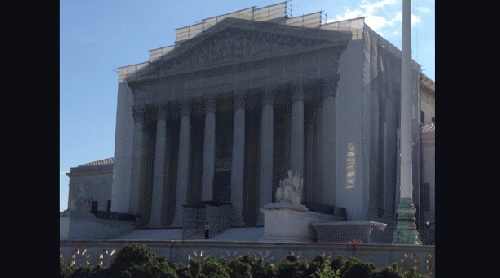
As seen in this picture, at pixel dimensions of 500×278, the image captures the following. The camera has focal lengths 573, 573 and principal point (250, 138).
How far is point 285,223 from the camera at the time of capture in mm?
35625

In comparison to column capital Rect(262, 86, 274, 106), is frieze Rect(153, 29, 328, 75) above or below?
above

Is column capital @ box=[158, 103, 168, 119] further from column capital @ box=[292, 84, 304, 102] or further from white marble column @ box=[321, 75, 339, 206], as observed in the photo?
white marble column @ box=[321, 75, 339, 206]

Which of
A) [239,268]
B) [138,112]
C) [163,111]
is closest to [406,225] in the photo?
[239,268]

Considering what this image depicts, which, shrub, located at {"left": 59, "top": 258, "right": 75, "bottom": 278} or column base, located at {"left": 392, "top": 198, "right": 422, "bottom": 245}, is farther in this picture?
column base, located at {"left": 392, "top": 198, "right": 422, "bottom": 245}

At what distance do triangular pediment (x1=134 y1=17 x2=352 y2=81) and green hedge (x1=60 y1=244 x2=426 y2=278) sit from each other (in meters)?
34.5

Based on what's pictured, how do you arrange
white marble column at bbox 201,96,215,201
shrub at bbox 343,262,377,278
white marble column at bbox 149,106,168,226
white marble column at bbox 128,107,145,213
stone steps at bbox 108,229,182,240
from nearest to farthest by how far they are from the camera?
shrub at bbox 343,262,377,278 → stone steps at bbox 108,229,182,240 → white marble column at bbox 201,96,215,201 → white marble column at bbox 149,106,168,226 → white marble column at bbox 128,107,145,213

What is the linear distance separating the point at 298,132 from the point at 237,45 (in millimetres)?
10363

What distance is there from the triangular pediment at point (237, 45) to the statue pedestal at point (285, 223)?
15260 millimetres

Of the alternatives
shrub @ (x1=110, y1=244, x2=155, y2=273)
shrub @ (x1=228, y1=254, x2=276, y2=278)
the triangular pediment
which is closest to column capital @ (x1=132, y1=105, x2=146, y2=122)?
the triangular pediment

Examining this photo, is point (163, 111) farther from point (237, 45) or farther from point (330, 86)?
point (330, 86)

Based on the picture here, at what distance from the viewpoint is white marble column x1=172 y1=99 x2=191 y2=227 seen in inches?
1972

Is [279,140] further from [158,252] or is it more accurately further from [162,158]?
[158,252]
